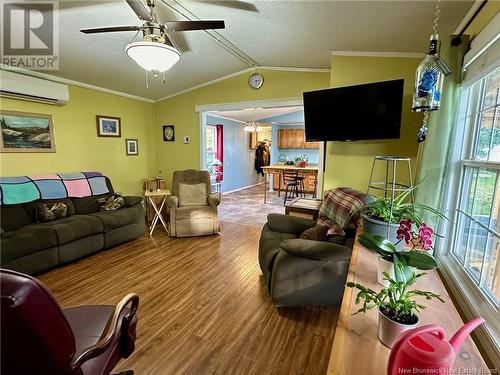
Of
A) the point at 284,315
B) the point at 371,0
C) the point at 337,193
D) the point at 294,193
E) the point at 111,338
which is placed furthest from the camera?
the point at 294,193

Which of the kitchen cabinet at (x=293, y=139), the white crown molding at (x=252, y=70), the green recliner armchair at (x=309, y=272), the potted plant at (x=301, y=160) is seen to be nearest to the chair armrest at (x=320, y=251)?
the green recliner armchair at (x=309, y=272)

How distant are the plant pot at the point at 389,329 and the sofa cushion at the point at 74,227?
316 cm

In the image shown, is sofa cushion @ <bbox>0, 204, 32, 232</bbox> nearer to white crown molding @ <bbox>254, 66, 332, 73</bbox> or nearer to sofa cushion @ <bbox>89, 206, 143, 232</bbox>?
sofa cushion @ <bbox>89, 206, 143, 232</bbox>

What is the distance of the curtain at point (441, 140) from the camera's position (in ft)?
5.36

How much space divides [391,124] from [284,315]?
2032mm

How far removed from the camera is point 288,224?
277 cm

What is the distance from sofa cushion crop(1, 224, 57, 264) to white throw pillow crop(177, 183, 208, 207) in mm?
1752

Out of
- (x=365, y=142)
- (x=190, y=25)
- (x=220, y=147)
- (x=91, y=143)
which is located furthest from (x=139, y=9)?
(x=220, y=147)

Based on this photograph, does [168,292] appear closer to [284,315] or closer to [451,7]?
[284,315]

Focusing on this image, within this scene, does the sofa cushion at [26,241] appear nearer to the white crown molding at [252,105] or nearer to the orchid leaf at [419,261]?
the white crown molding at [252,105]

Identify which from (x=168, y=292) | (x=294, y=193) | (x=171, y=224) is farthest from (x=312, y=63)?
(x=294, y=193)

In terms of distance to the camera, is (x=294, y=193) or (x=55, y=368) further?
(x=294, y=193)

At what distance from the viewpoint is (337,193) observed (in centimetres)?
259

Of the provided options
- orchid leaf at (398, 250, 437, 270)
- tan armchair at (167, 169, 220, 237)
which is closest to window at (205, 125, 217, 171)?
tan armchair at (167, 169, 220, 237)
